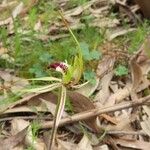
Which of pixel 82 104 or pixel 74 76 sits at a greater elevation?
pixel 74 76

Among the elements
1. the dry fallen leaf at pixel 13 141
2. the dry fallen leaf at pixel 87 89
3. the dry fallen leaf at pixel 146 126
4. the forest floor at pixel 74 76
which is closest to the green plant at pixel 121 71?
the forest floor at pixel 74 76

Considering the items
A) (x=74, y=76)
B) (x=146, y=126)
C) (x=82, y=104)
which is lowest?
(x=146, y=126)

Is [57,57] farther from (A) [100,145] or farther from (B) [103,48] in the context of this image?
(A) [100,145]

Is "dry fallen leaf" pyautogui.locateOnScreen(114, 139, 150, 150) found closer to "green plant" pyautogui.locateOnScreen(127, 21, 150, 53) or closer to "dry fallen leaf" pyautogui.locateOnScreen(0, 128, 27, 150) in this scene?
"dry fallen leaf" pyautogui.locateOnScreen(0, 128, 27, 150)

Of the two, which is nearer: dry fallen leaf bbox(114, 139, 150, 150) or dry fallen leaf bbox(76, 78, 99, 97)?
dry fallen leaf bbox(114, 139, 150, 150)

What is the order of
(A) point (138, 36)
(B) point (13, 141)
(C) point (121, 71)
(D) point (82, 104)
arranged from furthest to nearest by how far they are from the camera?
(A) point (138, 36) < (C) point (121, 71) < (D) point (82, 104) < (B) point (13, 141)

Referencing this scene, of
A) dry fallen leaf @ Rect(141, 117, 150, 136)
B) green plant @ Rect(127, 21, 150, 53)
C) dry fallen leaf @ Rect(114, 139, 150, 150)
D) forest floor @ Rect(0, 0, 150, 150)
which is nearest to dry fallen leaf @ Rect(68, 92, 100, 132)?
forest floor @ Rect(0, 0, 150, 150)

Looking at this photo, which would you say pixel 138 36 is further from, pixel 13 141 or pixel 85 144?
pixel 13 141

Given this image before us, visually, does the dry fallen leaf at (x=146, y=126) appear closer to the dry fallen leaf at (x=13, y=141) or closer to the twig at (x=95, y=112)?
the twig at (x=95, y=112)

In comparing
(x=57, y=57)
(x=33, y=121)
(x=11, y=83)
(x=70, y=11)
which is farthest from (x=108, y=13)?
(x=33, y=121)

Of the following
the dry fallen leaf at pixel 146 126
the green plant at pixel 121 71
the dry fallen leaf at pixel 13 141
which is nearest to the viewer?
the dry fallen leaf at pixel 13 141

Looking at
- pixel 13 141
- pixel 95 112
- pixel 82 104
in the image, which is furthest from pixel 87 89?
pixel 13 141
